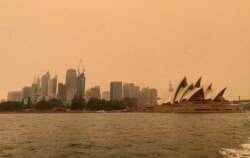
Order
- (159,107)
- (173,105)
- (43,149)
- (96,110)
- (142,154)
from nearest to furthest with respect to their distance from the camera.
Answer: (142,154)
(43,149)
(173,105)
(159,107)
(96,110)

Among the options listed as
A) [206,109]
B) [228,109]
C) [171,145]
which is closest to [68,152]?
[171,145]

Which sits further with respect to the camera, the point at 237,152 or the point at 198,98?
the point at 198,98

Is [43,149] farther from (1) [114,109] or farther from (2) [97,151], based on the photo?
(1) [114,109]

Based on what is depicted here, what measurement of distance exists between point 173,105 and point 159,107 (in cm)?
1355

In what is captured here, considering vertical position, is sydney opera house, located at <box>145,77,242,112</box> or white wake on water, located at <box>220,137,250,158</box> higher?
sydney opera house, located at <box>145,77,242,112</box>

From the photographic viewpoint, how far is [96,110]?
159125 mm

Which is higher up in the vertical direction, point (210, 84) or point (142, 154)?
point (210, 84)

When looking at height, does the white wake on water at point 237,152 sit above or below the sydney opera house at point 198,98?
below

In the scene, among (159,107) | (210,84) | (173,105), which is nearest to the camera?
(210,84)

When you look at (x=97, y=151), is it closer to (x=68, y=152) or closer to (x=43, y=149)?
(x=68, y=152)

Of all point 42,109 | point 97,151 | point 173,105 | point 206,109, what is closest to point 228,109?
point 206,109

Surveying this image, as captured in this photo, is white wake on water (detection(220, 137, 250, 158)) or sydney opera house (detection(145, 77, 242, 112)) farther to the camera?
sydney opera house (detection(145, 77, 242, 112))

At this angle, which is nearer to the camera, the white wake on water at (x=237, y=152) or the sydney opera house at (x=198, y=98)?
the white wake on water at (x=237, y=152)

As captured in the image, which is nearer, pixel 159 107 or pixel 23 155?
pixel 23 155
